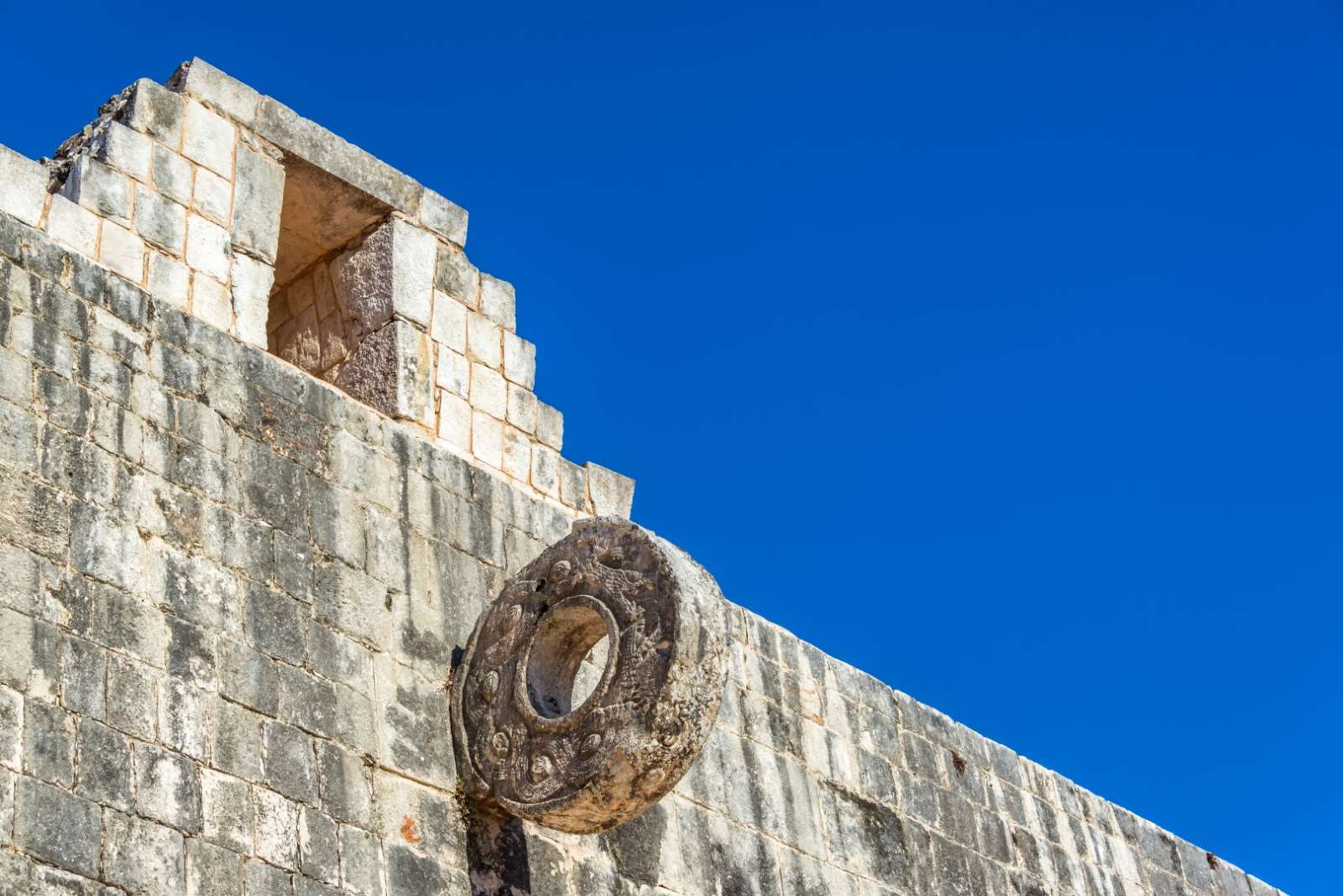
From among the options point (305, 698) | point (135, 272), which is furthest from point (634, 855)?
point (135, 272)

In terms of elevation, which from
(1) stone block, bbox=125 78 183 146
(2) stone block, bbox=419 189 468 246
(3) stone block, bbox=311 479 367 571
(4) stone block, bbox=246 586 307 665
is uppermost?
(2) stone block, bbox=419 189 468 246

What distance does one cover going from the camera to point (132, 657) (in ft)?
→ 19.9

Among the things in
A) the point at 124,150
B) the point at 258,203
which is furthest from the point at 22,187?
the point at 258,203

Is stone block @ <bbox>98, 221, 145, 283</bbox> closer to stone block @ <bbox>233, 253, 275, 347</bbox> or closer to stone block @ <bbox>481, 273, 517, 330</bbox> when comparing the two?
stone block @ <bbox>233, 253, 275, 347</bbox>

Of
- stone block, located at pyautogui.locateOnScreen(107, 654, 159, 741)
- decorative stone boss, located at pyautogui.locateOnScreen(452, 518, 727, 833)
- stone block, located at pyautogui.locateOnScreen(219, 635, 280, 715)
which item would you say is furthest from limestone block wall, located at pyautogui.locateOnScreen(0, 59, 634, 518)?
stone block, located at pyautogui.locateOnScreen(107, 654, 159, 741)

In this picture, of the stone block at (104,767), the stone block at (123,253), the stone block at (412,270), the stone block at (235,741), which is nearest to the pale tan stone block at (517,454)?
the stone block at (412,270)

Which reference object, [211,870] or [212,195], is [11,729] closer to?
[211,870]

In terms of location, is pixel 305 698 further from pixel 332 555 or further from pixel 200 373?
pixel 200 373

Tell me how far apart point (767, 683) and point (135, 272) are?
3.24 meters

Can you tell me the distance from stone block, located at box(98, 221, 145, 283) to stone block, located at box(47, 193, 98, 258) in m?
0.05

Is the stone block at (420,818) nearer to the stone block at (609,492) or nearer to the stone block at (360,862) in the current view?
the stone block at (360,862)

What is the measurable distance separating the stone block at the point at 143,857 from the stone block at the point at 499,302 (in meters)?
3.26

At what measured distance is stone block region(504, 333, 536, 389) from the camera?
28.1 feet

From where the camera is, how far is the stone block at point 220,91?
7766 millimetres
